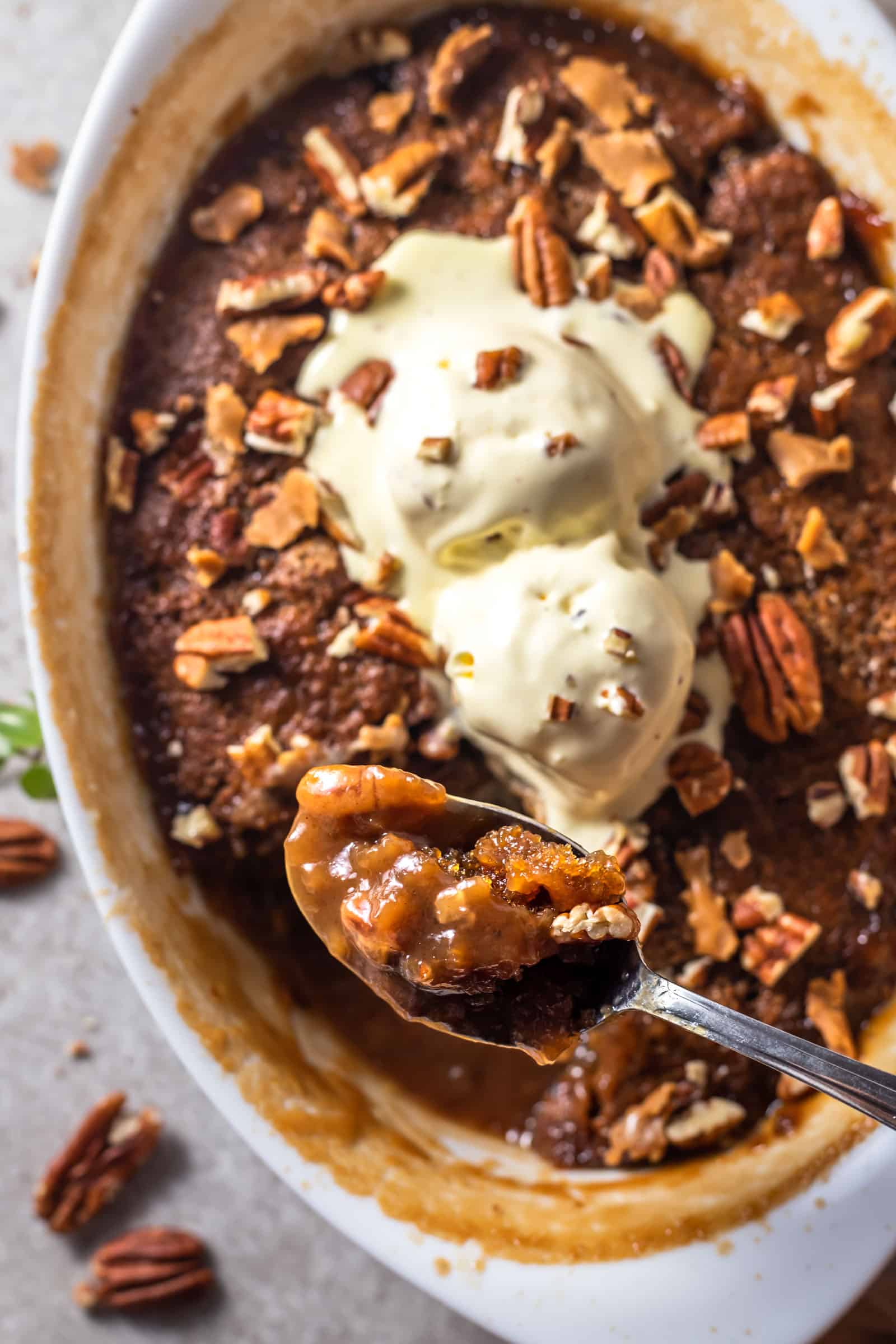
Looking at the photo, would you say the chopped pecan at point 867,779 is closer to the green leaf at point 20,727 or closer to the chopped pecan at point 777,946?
the chopped pecan at point 777,946

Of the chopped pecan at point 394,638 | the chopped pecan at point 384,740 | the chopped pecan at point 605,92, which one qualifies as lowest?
the chopped pecan at point 384,740

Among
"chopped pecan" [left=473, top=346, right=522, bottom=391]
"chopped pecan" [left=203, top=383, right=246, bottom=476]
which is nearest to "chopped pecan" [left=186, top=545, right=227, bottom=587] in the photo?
"chopped pecan" [left=203, top=383, right=246, bottom=476]

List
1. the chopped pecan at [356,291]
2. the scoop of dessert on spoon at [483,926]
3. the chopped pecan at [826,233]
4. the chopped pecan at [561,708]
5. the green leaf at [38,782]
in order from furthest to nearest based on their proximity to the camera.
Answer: the green leaf at [38,782], the chopped pecan at [826,233], the chopped pecan at [356,291], the chopped pecan at [561,708], the scoop of dessert on spoon at [483,926]

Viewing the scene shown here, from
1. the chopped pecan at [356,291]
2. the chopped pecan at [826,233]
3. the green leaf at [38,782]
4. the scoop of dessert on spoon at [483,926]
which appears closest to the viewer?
the scoop of dessert on spoon at [483,926]

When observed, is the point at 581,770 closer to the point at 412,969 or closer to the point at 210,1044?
the point at 412,969

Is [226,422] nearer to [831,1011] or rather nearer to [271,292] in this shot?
[271,292]

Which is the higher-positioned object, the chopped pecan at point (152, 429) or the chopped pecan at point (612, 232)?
the chopped pecan at point (612, 232)

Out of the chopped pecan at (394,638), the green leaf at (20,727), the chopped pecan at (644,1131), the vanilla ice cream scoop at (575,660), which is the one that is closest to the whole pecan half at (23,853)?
the green leaf at (20,727)
